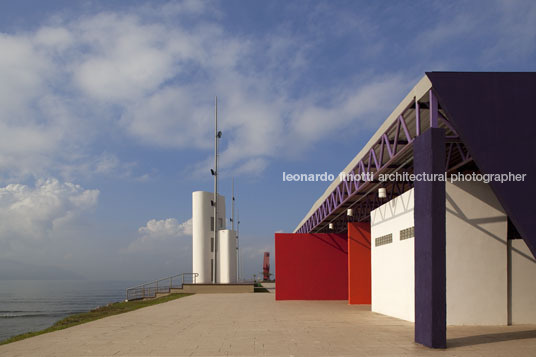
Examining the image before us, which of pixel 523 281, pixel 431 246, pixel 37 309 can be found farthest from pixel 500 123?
pixel 37 309

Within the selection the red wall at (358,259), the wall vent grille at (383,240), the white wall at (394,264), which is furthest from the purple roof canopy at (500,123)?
the red wall at (358,259)

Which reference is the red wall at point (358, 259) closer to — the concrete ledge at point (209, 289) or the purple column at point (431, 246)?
the purple column at point (431, 246)

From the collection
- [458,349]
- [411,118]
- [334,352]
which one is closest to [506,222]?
[411,118]

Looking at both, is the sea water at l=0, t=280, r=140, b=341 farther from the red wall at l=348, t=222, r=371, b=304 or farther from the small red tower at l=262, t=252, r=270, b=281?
the small red tower at l=262, t=252, r=270, b=281

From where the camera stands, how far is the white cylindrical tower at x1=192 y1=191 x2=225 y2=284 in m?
43.8

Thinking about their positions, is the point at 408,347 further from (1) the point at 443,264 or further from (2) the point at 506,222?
(2) the point at 506,222

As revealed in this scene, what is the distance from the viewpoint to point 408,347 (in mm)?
11281

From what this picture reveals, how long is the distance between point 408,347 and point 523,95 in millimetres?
6584

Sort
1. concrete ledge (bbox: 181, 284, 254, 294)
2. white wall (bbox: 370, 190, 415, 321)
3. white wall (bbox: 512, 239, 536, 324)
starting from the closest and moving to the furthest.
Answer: white wall (bbox: 512, 239, 536, 324), white wall (bbox: 370, 190, 415, 321), concrete ledge (bbox: 181, 284, 254, 294)

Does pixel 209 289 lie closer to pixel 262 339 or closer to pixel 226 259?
pixel 226 259

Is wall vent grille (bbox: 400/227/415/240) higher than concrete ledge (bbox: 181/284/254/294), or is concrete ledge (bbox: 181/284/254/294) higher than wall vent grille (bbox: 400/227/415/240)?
wall vent grille (bbox: 400/227/415/240)

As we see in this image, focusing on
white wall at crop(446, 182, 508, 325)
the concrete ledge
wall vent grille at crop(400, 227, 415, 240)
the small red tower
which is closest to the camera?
white wall at crop(446, 182, 508, 325)

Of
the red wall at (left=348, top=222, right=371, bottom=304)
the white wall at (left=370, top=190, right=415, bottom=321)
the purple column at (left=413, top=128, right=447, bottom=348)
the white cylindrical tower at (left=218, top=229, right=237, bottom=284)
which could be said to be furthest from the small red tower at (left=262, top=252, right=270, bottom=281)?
the purple column at (left=413, top=128, right=447, bottom=348)

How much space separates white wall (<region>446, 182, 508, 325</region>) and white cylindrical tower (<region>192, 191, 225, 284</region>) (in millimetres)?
30753
